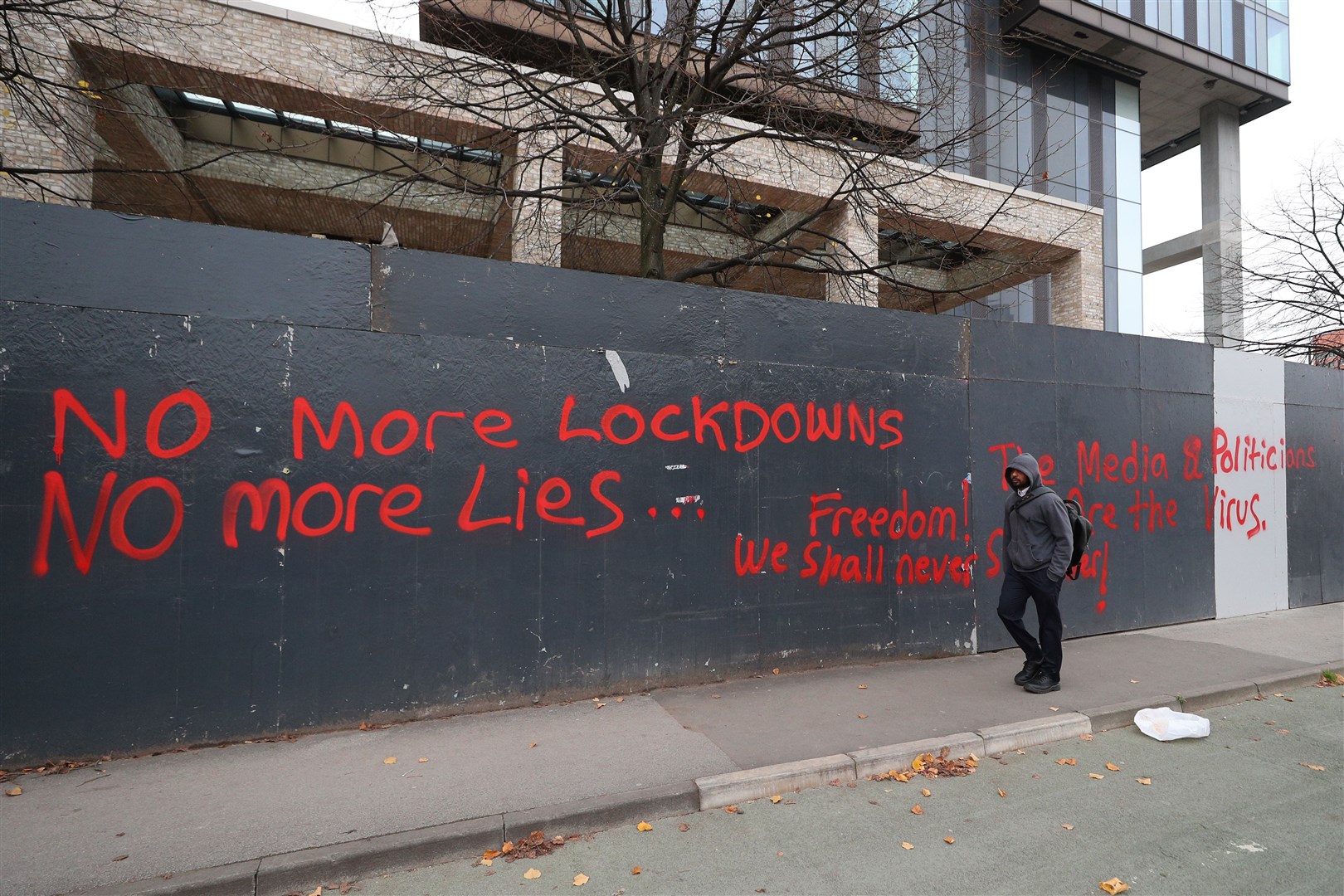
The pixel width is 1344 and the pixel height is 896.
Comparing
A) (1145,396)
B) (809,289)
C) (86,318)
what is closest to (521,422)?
(86,318)

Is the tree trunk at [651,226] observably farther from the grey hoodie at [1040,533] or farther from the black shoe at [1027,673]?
the black shoe at [1027,673]

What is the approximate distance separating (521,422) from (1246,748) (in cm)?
537

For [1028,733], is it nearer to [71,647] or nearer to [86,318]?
[71,647]

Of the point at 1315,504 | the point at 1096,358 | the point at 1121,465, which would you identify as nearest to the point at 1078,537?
the point at 1121,465

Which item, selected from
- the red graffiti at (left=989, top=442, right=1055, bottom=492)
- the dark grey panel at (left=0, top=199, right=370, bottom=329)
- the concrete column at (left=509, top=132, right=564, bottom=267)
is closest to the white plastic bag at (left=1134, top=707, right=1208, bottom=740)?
the red graffiti at (left=989, top=442, right=1055, bottom=492)

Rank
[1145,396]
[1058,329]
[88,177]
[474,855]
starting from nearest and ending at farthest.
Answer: [474,855], [1058,329], [1145,396], [88,177]

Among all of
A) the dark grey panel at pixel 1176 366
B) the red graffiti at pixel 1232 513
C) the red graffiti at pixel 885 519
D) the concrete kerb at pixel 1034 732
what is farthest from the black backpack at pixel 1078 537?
the red graffiti at pixel 1232 513

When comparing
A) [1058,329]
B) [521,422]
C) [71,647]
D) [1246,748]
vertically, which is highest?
[1058,329]

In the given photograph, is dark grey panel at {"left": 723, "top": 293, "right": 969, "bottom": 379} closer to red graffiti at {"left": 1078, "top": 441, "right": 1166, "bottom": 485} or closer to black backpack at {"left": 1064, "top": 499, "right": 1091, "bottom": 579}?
black backpack at {"left": 1064, "top": 499, "right": 1091, "bottom": 579}

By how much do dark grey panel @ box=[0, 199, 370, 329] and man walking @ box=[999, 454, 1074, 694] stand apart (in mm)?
5061

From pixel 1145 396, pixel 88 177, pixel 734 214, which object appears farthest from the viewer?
pixel 88 177

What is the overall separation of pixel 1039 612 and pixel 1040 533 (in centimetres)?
63

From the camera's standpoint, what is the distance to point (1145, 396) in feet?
25.6

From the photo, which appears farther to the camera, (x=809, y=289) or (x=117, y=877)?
(x=809, y=289)
